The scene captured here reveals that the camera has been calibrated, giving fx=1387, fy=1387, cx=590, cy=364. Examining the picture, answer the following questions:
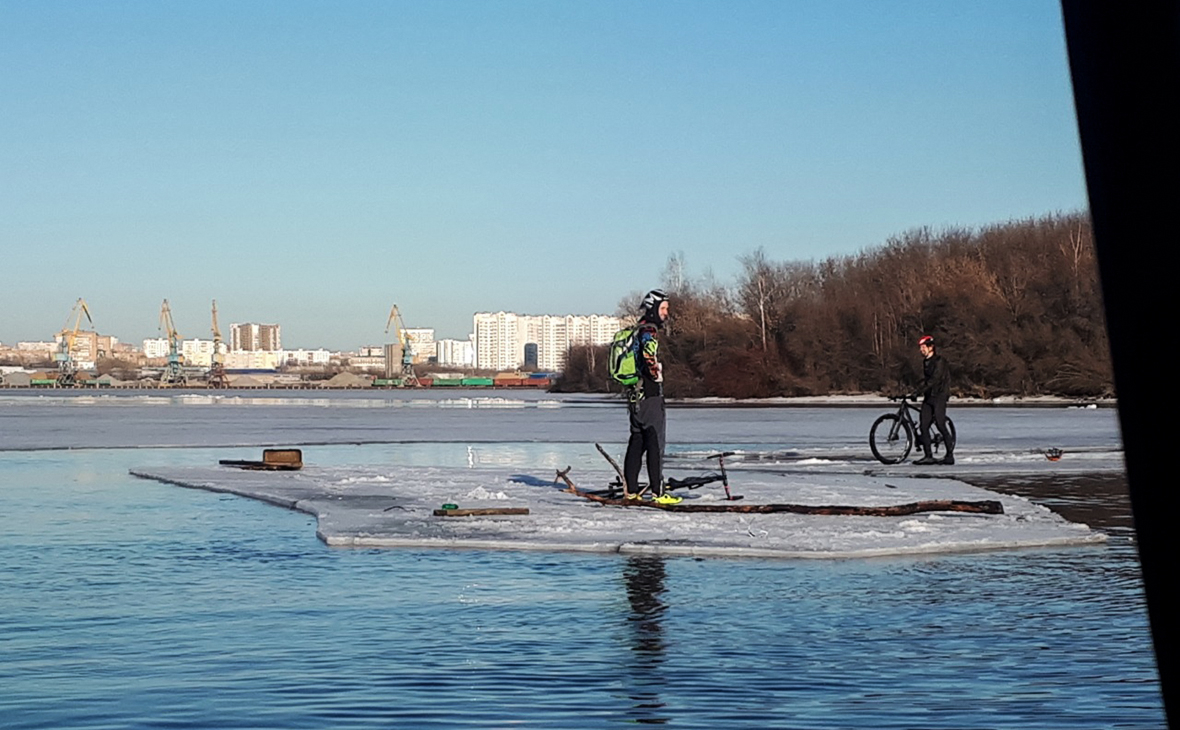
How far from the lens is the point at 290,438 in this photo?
3394 centimetres

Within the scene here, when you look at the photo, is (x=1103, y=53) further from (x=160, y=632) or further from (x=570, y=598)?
(x=570, y=598)

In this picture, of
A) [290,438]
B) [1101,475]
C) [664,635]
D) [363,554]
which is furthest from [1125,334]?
[290,438]

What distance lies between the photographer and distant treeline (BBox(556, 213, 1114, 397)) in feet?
260

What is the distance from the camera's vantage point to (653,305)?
42.4 feet

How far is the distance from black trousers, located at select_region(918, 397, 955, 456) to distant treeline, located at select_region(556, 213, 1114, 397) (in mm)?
52920

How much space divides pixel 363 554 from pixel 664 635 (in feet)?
13.8

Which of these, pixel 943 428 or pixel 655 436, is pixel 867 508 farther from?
pixel 943 428

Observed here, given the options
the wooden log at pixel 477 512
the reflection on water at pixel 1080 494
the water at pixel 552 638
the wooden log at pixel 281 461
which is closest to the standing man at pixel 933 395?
the reflection on water at pixel 1080 494

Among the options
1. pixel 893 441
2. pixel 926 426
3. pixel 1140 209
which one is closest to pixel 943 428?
pixel 926 426

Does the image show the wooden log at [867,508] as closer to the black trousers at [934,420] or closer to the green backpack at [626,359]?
the green backpack at [626,359]

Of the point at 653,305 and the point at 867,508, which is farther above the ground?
the point at 653,305

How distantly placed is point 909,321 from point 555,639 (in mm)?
87328

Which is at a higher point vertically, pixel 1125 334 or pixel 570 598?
pixel 1125 334

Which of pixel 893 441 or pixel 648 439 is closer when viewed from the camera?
pixel 648 439
